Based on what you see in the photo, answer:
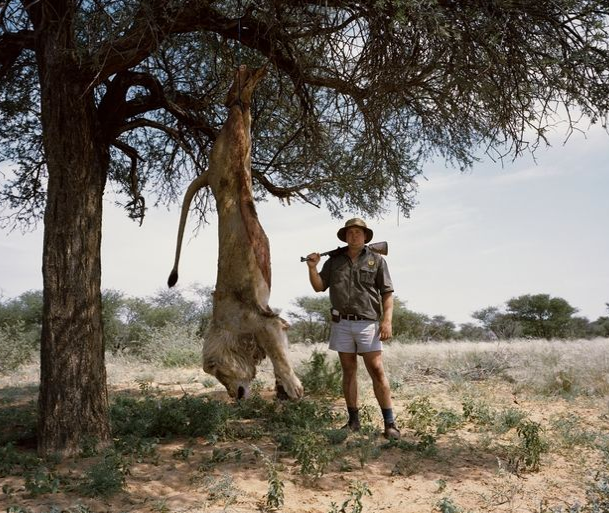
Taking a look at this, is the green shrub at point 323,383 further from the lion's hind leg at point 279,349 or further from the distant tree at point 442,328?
the distant tree at point 442,328

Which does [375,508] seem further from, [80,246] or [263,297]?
[80,246]

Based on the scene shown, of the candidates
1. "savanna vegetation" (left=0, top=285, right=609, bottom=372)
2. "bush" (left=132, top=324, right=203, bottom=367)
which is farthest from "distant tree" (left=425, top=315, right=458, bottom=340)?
"bush" (left=132, top=324, right=203, bottom=367)

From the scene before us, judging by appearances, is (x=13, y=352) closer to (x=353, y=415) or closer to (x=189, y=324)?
(x=189, y=324)

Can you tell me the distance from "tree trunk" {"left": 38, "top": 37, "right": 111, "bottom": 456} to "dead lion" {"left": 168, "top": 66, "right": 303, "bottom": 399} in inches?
72.7

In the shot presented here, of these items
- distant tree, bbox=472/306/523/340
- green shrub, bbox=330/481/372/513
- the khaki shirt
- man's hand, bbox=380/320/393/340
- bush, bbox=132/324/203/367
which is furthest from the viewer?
distant tree, bbox=472/306/523/340

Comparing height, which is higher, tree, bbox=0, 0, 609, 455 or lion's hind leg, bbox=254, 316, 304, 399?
tree, bbox=0, 0, 609, 455

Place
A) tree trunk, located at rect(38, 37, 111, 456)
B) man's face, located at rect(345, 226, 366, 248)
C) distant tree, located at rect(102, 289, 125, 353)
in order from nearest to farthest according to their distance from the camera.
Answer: tree trunk, located at rect(38, 37, 111, 456), man's face, located at rect(345, 226, 366, 248), distant tree, located at rect(102, 289, 125, 353)

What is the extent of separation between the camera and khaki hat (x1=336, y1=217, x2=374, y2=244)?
661cm

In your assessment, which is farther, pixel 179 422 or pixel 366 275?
pixel 179 422

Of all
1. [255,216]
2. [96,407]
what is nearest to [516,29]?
[255,216]

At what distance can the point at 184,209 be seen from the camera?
5.82m

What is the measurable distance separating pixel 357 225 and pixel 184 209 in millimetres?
1887

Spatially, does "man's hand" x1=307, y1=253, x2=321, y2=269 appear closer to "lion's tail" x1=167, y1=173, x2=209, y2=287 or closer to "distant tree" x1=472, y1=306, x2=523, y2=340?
"lion's tail" x1=167, y1=173, x2=209, y2=287

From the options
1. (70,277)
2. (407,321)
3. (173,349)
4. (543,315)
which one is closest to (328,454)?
(70,277)
